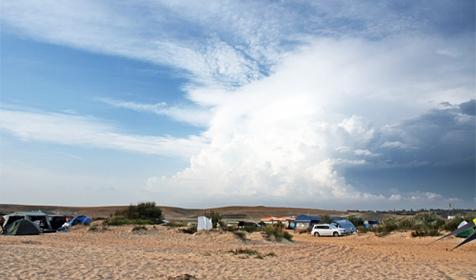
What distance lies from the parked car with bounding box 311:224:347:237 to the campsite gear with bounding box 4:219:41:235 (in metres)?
23.0

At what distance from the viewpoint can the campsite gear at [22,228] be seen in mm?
30500

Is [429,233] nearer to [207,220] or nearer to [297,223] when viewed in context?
[207,220]

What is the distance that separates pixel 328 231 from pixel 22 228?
24.7 metres

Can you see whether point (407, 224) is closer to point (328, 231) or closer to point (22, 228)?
point (328, 231)

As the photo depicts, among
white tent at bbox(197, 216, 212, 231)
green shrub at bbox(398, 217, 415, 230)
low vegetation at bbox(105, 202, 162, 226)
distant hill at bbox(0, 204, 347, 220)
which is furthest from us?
distant hill at bbox(0, 204, 347, 220)

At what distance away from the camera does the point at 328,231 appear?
43.7m

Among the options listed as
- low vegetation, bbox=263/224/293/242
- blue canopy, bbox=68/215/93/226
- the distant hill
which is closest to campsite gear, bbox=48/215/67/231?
blue canopy, bbox=68/215/93/226

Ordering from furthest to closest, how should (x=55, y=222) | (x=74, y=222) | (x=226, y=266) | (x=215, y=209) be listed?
(x=215, y=209) → (x=74, y=222) → (x=55, y=222) → (x=226, y=266)

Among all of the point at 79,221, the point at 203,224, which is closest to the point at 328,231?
the point at 203,224

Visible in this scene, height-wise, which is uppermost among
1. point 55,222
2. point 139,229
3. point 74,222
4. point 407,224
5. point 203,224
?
point 203,224

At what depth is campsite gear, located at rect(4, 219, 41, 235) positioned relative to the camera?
3050cm

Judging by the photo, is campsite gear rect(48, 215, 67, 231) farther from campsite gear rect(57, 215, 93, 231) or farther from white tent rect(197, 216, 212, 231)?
white tent rect(197, 216, 212, 231)

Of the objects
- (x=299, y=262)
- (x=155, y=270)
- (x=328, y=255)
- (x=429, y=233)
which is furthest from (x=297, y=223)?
(x=155, y=270)

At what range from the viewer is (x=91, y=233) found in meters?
34.2
